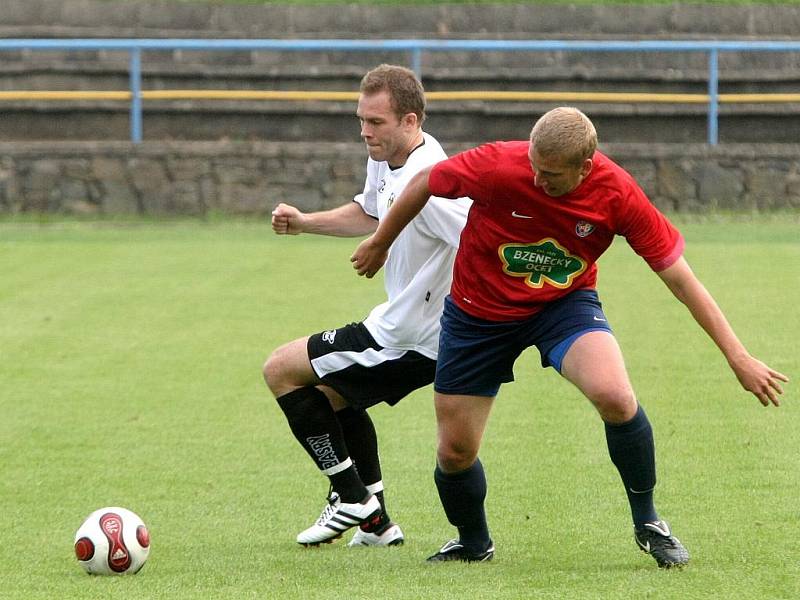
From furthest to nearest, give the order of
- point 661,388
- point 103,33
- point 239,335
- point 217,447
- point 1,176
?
point 103,33 → point 1,176 → point 239,335 → point 661,388 → point 217,447

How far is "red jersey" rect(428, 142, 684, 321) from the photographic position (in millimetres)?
5055

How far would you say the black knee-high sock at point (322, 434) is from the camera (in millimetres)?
5906

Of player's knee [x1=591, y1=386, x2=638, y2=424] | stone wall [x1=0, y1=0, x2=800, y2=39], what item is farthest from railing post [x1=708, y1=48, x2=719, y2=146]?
player's knee [x1=591, y1=386, x2=638, y2=424]

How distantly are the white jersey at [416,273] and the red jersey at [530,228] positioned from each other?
0.32 meters

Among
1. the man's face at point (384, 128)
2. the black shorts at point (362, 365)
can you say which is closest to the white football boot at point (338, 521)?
the black shorts at point (362, 365)

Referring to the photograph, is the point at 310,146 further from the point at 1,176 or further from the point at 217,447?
the point at 217,447

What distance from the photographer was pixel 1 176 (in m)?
18.7

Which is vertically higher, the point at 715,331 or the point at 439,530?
the point at 715,331

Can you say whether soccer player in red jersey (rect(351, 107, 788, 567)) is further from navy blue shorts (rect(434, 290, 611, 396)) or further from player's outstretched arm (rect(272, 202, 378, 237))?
player's outstretched arm (rect(272, 202, 378, 237))

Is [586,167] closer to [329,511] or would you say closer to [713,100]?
[329,511]

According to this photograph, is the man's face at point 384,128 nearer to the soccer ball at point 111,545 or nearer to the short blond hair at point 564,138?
the short blond hair at point 564,138

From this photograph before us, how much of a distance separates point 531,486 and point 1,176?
44.1 ft

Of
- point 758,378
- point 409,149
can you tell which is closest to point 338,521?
point 409,149

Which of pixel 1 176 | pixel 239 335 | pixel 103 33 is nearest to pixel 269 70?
pixel 103 33
